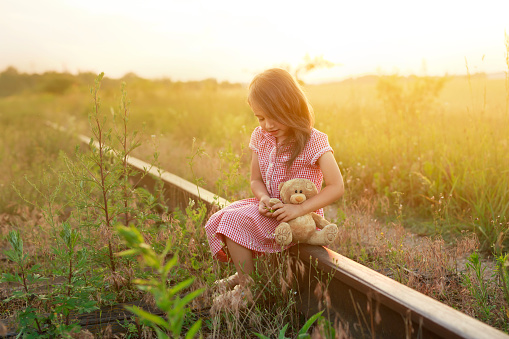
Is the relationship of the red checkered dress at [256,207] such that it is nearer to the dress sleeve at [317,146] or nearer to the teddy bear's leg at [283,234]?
the dress sleeve at [317,146]

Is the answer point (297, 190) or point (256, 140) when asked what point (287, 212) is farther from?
point (256, 140)

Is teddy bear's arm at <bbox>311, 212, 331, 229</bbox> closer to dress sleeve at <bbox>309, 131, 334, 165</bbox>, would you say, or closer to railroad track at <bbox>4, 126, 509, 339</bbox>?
railroad track at <bbox>4, 126, 509, 339</bbox>

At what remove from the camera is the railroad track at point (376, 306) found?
162 centimetres

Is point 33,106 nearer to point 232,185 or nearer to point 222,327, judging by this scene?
point 232,185

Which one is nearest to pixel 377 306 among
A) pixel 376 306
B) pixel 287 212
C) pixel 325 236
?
pixel 376 306

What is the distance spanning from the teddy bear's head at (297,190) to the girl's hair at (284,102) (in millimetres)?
225

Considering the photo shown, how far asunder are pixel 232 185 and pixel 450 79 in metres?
6.83

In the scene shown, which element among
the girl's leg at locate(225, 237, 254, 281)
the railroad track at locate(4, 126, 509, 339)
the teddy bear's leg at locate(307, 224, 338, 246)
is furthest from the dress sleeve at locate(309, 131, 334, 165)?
the girl's leg at locate(225, 237, 254, 281)

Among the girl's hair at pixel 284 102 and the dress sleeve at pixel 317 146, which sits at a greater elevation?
the girl's hair at pixel 284 102

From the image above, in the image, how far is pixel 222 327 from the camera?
2.43 metres

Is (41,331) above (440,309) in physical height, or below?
below

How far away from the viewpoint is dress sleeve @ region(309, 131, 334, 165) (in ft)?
9.62

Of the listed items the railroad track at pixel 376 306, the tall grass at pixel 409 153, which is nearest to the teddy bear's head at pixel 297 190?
the railroad track at pixel 376 306

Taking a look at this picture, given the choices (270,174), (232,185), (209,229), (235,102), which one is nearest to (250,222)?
(209,229)
